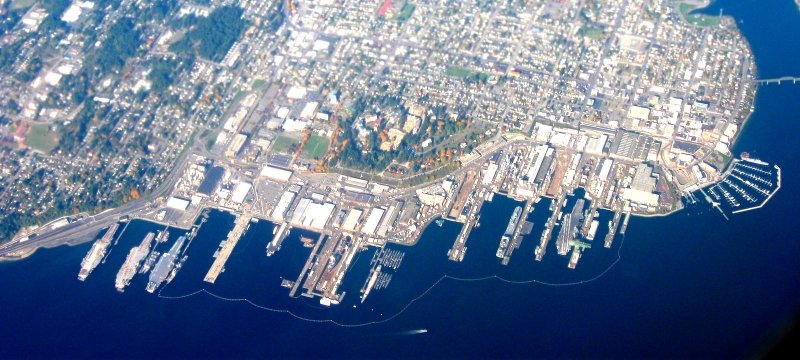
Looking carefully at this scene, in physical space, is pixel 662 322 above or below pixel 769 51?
below

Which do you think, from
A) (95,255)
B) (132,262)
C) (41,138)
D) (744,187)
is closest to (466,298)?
(744,187)

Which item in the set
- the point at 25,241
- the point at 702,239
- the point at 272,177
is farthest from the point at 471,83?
the point at 25,241

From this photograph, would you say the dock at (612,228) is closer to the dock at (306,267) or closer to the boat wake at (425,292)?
the boat wake at (425,292)

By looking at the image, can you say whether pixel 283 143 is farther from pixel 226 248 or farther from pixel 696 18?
pixel 696 18

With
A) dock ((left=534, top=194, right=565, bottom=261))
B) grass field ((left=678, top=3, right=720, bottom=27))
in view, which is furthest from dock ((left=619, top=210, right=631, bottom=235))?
grass field ((left=678, top=3, right=720, bottom=27))

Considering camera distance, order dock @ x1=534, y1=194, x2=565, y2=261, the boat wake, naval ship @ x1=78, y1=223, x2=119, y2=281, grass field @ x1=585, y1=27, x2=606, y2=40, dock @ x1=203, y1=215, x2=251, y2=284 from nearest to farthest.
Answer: the boat wake, dock @ x1=534, y1=194, x2=565, y2=261, dock @ x1=203, y1=215, x2=251, y2=284, naval ship @ x1=78, y1=223, x2=119, y2=281, grass field @ x1=585, y1=27, x2=606, y2=40

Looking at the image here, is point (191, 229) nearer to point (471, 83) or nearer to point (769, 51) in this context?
point (471, 83)

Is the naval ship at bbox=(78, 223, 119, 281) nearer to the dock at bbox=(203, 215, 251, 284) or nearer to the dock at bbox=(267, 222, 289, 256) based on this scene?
the dock at bbox=(203, 215, 251, 284)
